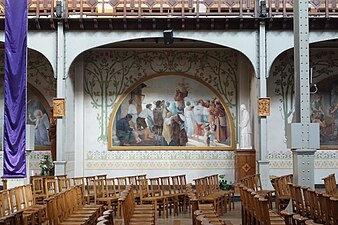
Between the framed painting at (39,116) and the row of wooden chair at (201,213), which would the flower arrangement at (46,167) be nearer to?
the framed painting at (39,116)

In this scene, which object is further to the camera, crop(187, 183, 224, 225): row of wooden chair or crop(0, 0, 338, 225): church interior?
crop(0, 0, 338, 225): church interior

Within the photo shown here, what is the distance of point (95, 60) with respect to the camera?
68.5ft

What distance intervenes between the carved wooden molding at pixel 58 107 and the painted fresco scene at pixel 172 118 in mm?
3038

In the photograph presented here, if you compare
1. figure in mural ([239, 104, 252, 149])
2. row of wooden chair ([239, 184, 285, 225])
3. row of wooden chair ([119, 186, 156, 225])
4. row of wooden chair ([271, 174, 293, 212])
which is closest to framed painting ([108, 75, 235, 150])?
figure in mural ([239, 104, 252, 149])

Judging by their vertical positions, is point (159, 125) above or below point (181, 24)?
below

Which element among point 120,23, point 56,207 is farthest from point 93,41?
point 56,207

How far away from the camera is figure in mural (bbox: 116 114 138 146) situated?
20625mm

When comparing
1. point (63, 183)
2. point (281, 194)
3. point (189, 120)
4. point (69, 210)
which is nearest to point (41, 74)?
point (189, 120)

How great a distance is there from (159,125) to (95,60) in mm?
3171

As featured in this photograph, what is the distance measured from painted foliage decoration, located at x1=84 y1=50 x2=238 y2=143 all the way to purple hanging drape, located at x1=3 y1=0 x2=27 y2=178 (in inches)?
253

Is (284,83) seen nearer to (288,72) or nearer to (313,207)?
(288,72)

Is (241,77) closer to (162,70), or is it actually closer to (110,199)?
(162,70)

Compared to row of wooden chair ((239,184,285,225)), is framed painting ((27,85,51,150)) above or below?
above

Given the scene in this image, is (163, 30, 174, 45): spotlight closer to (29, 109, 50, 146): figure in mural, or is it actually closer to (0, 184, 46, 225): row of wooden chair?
(29, 109, 50, 146): figure in mural
